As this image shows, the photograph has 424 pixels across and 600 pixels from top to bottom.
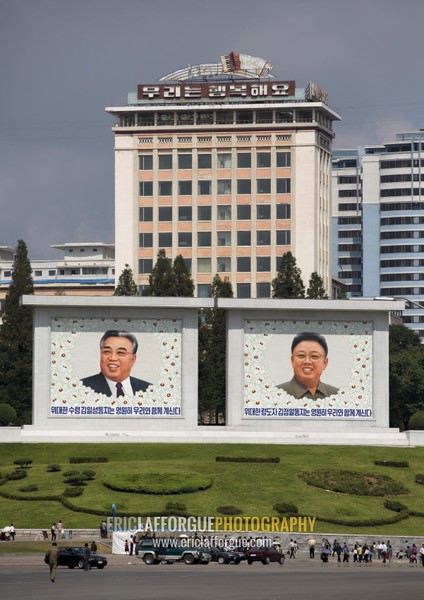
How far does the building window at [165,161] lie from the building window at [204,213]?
682 centimetres

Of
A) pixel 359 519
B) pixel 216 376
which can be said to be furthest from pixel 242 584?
pixel 216 376

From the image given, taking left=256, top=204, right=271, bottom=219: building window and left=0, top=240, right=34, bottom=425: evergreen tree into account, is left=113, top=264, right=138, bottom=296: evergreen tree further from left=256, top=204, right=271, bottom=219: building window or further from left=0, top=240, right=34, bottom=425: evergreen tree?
left=256, top=204, right=271, bottom=219: building window

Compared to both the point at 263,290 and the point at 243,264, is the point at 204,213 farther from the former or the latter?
the point at 263,290

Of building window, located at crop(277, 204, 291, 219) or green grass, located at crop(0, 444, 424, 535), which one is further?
building window, located at crop(277, 204, 291, 219)

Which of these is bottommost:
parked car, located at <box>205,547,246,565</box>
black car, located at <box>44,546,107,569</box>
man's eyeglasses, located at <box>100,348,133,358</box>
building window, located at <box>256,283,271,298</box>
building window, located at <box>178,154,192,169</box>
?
parked car, located at <box>205,547,246,565</box>

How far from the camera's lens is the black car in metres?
74.9

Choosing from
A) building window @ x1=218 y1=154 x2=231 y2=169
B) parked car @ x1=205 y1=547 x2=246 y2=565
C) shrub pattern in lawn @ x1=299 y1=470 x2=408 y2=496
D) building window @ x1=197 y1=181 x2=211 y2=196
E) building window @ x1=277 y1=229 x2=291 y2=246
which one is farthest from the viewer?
building window @ x1=218 y1=154 x2=231 y2=169

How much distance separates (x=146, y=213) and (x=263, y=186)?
15.8m

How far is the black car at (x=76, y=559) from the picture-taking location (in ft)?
246

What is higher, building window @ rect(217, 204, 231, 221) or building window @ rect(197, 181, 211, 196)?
building window @ rect(197, 181, 211, 196)

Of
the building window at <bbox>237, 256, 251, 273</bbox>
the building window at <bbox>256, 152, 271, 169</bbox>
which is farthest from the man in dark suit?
the building window at <bbox>256, 152, 271, 169</bbox>

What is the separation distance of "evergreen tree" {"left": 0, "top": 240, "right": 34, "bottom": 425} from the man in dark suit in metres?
18.7

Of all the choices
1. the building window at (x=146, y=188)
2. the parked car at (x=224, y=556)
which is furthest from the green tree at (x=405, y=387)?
the parked car at (x=224, y=556)

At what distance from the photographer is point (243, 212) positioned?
190375 millimetres
